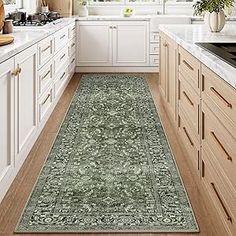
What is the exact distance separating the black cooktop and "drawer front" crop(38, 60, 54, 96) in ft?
4.70

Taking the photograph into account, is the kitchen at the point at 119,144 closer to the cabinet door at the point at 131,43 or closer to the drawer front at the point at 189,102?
the drawer front at the point at 189,102

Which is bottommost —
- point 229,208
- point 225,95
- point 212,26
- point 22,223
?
point 22,223

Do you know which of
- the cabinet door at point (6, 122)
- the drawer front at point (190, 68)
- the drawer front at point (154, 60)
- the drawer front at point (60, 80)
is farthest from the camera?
the drawer front at point (154, 60)

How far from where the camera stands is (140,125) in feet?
14.2

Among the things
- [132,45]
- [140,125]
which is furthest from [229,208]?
[132,45]

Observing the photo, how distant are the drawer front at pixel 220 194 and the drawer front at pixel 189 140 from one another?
184 mm

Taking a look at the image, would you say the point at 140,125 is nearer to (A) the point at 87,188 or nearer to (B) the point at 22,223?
(A) the point at 87,188

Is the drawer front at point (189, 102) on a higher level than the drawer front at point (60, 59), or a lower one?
lower

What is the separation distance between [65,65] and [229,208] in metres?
4.20

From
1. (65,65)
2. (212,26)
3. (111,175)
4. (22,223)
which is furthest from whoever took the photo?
(65,65)

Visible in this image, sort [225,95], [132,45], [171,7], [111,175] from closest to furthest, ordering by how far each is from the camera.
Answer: [225,95]
[111,175]
[132,45]
[171,7]

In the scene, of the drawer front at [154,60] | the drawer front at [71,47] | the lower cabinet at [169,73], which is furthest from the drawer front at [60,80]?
the drawer front at [154,60]

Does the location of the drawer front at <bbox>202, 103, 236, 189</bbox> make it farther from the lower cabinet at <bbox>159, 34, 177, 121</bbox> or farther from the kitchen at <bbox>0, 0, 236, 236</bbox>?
the lower cabinet at <bbox>159, 34, 177, 121</bbox>

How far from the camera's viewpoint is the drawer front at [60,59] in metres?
4.94
